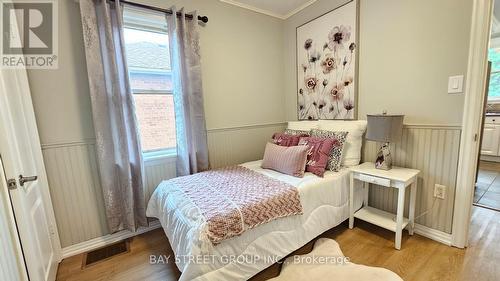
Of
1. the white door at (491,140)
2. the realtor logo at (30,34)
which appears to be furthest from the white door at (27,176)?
the white door at (491,140)

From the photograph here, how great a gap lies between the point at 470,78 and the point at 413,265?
1451 millimetres

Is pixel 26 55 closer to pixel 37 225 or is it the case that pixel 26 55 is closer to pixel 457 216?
pixel 37 225

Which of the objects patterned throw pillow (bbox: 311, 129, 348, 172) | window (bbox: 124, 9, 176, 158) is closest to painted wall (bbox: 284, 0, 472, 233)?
patterned throw pillow (bbox: 311, 129, 348, 172)

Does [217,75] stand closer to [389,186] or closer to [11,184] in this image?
[11,184]

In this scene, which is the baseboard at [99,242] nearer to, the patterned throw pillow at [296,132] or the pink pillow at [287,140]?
the pink pillow at [287,140]

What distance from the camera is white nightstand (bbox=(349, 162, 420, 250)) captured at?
173cm

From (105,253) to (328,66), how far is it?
116 inches

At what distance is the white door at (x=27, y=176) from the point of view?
1.12 m

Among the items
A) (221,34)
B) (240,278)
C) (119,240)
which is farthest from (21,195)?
(221,34)

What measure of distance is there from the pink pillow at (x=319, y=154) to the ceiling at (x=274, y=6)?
1.74 metres

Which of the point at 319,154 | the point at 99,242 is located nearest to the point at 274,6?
the point at 319,154

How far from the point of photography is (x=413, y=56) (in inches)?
72.9

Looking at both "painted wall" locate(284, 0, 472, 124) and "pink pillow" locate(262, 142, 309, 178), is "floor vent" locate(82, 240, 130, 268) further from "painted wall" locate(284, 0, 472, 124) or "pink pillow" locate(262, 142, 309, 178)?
"painted wall" locate(284, 0, 472, 124)

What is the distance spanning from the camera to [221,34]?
249 centimetres
